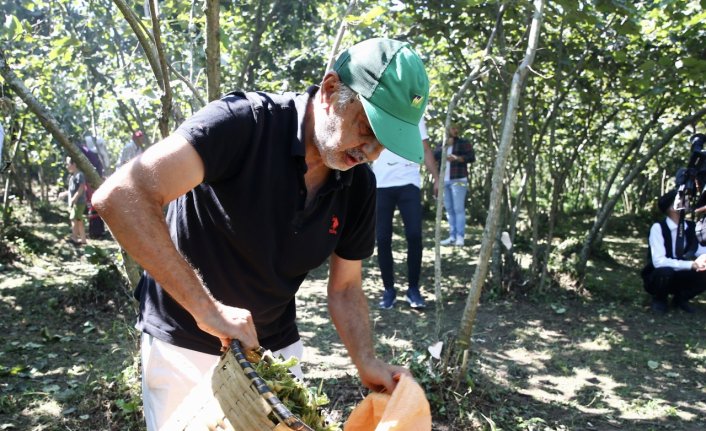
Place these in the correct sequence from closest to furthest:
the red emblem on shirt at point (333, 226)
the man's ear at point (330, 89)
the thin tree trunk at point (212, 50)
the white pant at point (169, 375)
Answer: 1. the man's ear at point (330, 89)
2. the white pant at point (169, 375)
3. the red emblem on shirt at point (333, 226)
4. the thin tree trunk at point (212, 50)

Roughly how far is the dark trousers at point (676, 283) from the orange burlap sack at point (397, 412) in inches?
203

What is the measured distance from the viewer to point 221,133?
1.70 metres

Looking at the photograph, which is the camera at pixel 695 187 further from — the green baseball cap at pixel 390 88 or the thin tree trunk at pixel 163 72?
the green baseball cap at pixel 390 88

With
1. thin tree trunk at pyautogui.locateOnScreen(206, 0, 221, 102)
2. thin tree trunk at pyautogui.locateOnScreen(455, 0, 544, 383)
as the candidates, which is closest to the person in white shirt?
thin tree trunk at pyautogui.locateOnScreen(455, 0, 544, 383)

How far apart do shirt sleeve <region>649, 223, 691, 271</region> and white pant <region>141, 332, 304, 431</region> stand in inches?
215

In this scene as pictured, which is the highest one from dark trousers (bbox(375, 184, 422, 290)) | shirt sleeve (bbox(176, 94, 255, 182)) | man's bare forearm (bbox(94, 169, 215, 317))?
shirt sleeve (bbox(176, 94, 255, 182))

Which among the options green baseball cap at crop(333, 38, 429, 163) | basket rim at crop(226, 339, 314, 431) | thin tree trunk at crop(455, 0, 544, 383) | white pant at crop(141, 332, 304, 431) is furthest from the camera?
thin tree trunk at crop(455, 0, 544, 383)

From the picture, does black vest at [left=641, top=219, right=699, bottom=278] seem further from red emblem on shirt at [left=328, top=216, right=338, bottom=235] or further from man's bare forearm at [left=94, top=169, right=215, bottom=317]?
man's bare forearm at [left=94, top=169, right=215, bottom=317]

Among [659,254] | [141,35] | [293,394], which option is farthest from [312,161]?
[659,254]

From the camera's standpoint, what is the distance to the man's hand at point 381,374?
1981mm

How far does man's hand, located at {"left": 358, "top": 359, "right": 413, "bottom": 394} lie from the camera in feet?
6.50

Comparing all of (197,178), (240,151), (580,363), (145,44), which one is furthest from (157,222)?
(580,363)

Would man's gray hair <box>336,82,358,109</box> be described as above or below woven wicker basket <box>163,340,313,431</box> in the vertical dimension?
above

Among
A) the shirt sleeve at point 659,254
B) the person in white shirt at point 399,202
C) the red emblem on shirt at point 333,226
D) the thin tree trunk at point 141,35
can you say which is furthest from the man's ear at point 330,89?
the shirt sleeve at point 659,254
